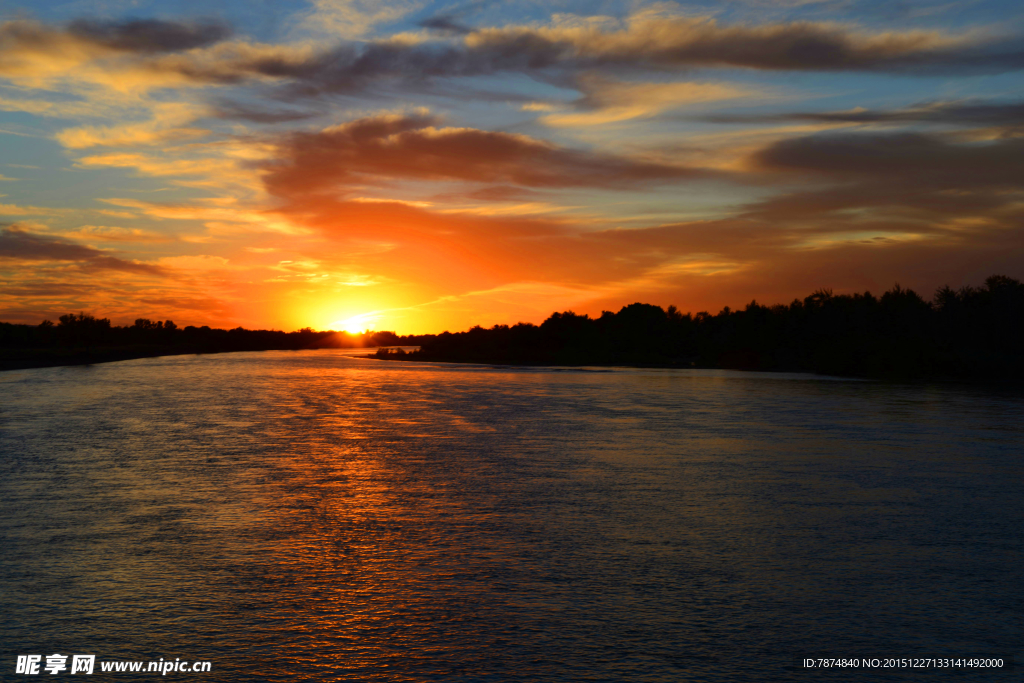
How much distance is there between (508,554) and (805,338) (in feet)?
359

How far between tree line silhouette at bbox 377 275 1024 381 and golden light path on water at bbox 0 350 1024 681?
56.4 m

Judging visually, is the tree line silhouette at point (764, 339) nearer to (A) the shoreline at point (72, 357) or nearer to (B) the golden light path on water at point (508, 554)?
(A) the shoreline at point (72, 357)

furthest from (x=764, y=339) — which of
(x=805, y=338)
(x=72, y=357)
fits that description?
(x=72, y=357)

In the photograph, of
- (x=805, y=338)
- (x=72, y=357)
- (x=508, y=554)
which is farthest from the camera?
(x=72, y=357)

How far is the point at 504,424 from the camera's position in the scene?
2672cm

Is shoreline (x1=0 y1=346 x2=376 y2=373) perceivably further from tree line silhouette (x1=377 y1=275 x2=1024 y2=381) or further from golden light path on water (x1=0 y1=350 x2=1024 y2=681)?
golden light path on water (x1=0 y1=350 x2=1024 y2=681)

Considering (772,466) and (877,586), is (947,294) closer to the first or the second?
(772,466)

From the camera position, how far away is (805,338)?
358 feet

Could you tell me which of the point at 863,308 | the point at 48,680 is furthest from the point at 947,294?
the point at 48,680

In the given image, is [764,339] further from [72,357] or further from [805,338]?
[72,357]

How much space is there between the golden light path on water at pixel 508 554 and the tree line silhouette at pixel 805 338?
56447 mm

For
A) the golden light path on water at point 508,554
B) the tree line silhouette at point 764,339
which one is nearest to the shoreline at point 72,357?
the tree line silhouette at point 764,339

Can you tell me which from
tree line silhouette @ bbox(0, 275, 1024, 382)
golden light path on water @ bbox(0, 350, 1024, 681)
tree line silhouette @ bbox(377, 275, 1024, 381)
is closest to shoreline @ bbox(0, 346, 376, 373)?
tree line silhouette @ bbox(0, 275, 1024, 382)

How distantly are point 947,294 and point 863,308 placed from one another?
11.0 metres
